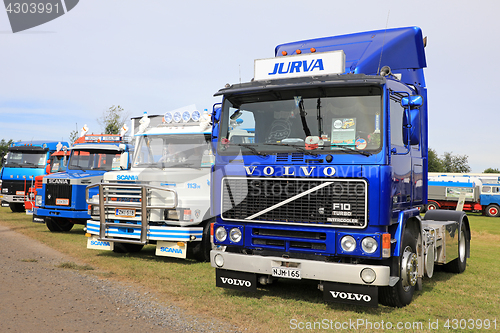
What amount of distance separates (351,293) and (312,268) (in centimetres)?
58

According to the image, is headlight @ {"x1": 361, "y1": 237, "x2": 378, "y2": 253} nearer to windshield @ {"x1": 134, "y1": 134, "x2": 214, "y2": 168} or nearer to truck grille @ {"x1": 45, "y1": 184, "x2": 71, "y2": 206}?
windshield @ {"x1": 134, "y1": 134, "x2": 214, "y2": 168}

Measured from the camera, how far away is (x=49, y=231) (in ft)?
46.9

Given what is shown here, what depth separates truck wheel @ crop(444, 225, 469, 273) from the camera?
30.6 feet

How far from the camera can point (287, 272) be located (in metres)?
5.91

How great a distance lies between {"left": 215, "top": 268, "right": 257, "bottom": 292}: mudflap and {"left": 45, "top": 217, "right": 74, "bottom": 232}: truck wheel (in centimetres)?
920

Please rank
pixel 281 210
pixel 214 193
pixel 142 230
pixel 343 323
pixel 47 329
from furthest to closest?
pixel 142 230 < pixel 214 193 < pixel 281 210 < pixel 343 323 < pixel 47 329

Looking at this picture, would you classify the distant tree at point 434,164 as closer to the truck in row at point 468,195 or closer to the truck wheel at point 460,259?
the truck in row at point 468,195

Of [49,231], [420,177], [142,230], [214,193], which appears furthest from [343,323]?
[49,231]

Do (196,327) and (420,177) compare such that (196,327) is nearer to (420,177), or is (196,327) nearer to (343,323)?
(343,323)

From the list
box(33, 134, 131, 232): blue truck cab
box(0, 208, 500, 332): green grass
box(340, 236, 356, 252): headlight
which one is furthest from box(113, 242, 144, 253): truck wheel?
box(340, 236, 356, 252): headlight

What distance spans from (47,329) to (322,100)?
14.4 feet

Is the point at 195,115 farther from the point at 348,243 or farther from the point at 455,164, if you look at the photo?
the point at 455,164

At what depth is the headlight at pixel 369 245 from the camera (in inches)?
219

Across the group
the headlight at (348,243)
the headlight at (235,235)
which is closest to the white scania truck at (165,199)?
the headlight at (235,235)
